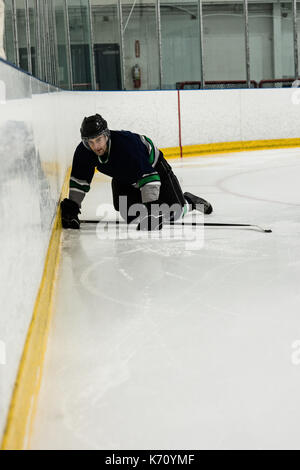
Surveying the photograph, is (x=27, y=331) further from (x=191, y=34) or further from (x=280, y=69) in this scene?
(x=280, y=69)

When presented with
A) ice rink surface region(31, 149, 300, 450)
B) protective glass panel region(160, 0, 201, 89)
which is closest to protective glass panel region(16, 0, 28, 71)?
ice rink surface region(31, 149, 300, 450)

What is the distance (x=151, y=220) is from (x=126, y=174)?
362 mm

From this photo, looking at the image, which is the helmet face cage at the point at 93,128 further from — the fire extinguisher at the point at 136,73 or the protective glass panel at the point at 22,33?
the fire extinguisher at the point at 136,73

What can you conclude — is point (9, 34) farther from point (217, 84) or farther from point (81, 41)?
point (217, 84)

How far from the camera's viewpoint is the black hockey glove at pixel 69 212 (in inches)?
152

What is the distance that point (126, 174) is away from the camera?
3834 mm

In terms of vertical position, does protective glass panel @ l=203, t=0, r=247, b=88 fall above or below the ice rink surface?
above

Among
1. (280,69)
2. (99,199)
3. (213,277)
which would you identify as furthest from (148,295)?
(280,69)

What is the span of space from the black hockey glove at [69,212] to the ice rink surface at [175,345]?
0.19 metres

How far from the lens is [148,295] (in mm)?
2543

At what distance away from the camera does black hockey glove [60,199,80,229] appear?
387 cm

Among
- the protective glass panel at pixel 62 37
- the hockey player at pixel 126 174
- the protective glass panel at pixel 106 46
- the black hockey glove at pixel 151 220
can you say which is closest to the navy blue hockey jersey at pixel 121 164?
the hockey player at pixel 126 174

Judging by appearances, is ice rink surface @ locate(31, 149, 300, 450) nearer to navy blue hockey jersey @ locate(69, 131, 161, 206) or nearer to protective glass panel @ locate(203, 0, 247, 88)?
navy blue hockey jersey @ locate(69, 131, 161, 206)

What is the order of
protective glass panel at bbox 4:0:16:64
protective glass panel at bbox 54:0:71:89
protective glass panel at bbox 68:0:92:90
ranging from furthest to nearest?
protective glass panel at bbox 68:0:92:90
protective glass panel at bbox 54:0:71:89
protective glass panel at bbox 4:0:16:64
